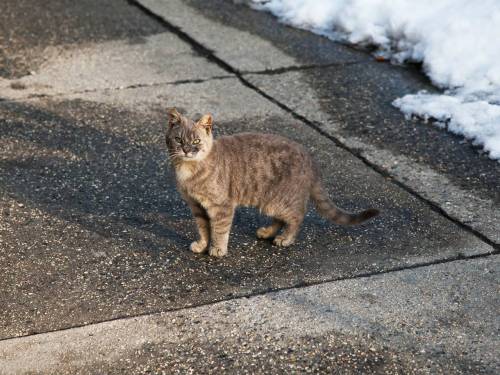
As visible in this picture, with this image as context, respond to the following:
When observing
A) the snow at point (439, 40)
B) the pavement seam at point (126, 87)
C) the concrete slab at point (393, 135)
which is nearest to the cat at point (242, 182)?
the concrete slab at point (393, 135)

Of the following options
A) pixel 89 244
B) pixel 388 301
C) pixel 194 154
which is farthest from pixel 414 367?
pixel 89 244

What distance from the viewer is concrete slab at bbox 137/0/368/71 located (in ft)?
26.3

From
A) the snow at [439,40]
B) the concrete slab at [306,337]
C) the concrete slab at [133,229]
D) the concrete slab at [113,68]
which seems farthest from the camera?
the concrete slab at [113,68]

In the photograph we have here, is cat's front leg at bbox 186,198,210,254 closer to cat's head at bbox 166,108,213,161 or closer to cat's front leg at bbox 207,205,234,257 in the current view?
cat's front leg at bbox 207,205,234,257

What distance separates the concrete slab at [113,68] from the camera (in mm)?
7391

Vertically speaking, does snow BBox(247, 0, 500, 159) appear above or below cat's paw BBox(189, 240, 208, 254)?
above

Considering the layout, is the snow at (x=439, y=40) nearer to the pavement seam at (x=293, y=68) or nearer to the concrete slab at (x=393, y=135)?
the concrete slab at (x=393, y=135)

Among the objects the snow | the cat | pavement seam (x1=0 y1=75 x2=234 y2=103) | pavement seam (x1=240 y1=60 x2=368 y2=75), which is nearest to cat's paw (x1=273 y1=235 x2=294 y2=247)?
the cat

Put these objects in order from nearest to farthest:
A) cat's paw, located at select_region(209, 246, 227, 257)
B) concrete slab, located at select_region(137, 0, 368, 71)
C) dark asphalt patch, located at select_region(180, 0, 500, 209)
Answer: cat's paw, located at select_region(209, 246, 227, 257) → dark asphalt patch, located at select_region(180, 0, 500, 209) → concrete slab, located at select_region(137, 0, 368, 71)

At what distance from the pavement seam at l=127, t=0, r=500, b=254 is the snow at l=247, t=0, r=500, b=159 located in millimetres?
845

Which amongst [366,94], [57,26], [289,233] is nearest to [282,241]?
[289,233]

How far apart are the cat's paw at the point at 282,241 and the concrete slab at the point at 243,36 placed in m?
3.07

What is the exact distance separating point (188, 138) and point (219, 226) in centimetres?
56

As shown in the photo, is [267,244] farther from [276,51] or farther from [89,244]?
[276,51]
